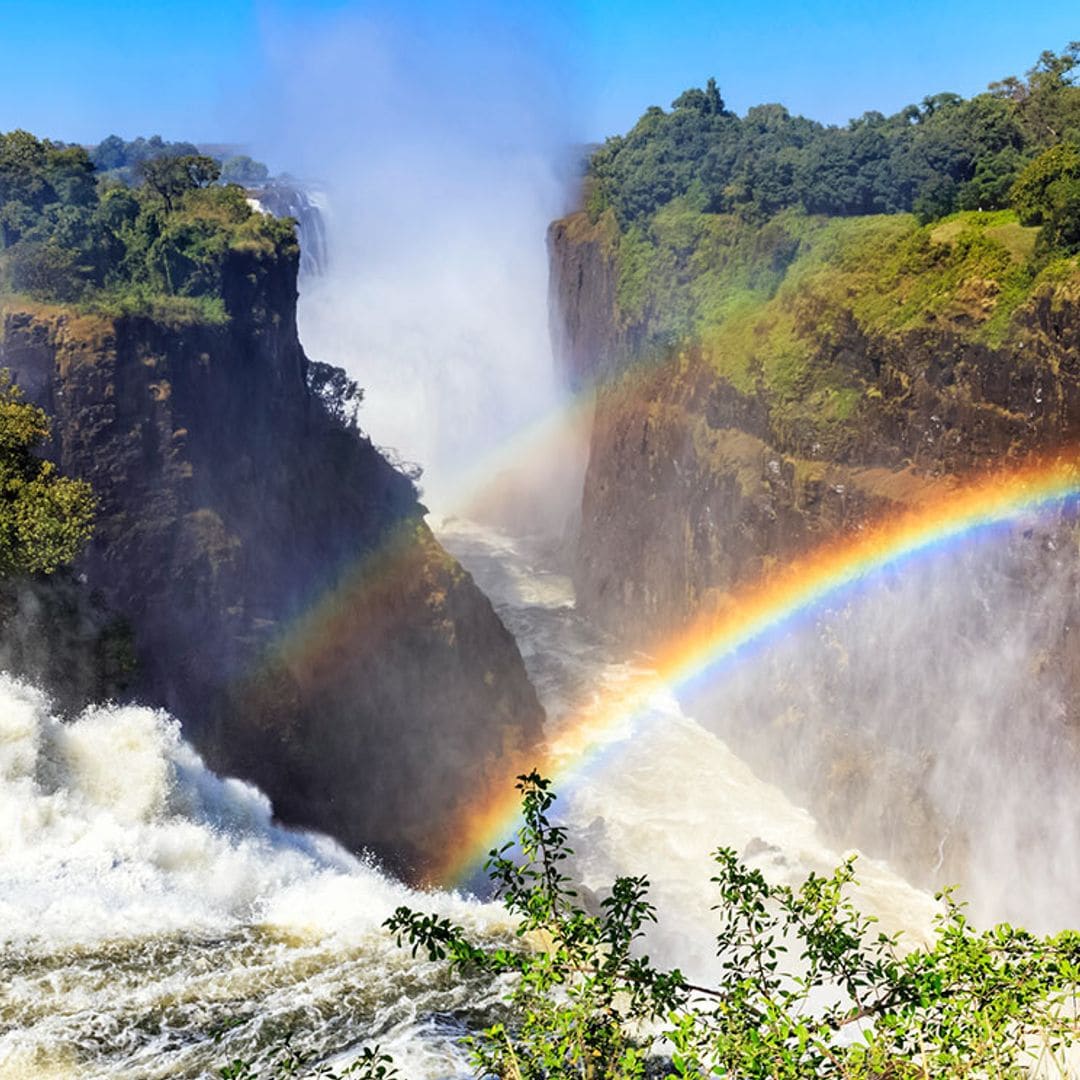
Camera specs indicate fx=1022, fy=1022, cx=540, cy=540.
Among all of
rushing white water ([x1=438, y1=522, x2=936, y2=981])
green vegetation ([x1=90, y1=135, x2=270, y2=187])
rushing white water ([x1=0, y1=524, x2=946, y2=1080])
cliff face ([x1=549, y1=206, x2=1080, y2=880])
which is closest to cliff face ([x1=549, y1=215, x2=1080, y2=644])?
cliff face ([x1=549, y1=206, x2=1080, y2=880])

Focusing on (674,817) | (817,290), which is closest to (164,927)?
(674,817)

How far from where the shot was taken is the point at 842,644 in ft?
138

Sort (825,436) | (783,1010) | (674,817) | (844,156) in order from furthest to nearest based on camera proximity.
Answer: (844,156)
(825,436)
(674,817)
(783,1010)

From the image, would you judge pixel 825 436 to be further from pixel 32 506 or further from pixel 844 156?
pixel 32 506

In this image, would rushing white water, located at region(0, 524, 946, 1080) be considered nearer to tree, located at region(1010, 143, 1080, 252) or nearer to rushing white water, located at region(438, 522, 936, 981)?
rushing white water, located at region(438, 522, 936, 981)

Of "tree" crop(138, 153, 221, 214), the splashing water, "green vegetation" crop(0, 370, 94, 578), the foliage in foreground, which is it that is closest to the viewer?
the foliage in foreground

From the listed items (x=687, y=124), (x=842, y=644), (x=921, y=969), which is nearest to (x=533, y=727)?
(x=842, y=644)

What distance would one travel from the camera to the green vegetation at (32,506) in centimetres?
2539

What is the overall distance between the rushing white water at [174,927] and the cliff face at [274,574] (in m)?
5.55

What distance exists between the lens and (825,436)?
43594 millimetres

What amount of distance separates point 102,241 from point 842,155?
4215 cm

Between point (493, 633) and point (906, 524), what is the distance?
1720 cm

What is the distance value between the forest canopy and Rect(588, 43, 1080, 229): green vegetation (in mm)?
75

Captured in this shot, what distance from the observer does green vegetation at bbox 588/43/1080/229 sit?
50.8m
